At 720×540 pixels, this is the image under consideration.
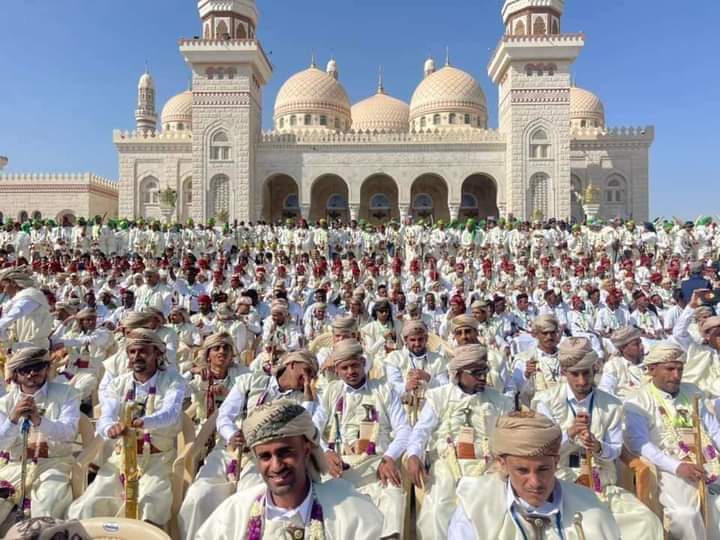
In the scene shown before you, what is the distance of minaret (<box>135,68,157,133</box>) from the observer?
139ft

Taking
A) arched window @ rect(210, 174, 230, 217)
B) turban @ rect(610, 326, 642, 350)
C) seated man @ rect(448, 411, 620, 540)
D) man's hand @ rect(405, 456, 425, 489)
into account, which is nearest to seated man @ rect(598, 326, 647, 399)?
turban @ rect(610, 326, 642, 350)

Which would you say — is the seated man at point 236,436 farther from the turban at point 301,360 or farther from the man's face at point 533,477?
the man's face at point 533,477

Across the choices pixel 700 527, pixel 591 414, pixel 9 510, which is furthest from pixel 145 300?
pixel 700 527

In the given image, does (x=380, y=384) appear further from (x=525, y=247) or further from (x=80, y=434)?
(x=525, y=247)

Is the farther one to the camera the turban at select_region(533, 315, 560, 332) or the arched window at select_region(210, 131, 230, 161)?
the arched window at select_region(210, 131, 230, 161)

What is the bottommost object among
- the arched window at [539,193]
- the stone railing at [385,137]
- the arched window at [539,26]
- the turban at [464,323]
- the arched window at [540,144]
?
the turban at [464,323]

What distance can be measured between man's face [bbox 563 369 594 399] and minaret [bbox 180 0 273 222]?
2603 centimetres

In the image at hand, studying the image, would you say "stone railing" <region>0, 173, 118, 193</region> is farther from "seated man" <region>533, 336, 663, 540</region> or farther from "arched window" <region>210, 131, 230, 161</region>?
"seated man" <region>533, 336, 663, 540</region>

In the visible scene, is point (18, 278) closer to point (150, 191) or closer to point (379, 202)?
point (150, 191)

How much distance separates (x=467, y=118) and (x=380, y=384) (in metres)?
33.0

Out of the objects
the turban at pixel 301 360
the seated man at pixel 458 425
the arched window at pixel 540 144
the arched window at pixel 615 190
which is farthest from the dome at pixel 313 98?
the seated man at pixel 458 425

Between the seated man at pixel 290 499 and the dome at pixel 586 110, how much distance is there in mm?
39072

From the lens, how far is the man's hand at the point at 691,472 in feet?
11.1

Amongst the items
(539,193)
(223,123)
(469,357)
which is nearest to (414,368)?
(469,357)
